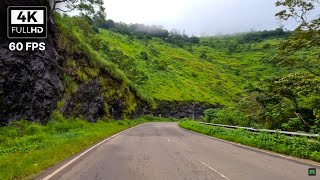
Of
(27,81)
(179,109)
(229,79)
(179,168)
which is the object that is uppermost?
(229,79)

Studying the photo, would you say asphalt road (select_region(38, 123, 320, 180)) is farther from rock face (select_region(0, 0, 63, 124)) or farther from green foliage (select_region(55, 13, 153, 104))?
green foliage (select_region(55, 13, 153, 104))

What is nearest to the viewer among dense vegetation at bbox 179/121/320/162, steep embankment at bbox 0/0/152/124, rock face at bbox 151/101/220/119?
dense vegetation at bbox 179/121/320/162

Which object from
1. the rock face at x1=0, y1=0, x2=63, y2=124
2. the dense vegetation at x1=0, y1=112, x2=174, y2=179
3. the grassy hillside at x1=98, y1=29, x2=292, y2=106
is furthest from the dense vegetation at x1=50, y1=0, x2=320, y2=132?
the dense vegetation at x1=0, y1=112, x2=174, y2=179

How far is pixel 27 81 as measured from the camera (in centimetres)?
2266

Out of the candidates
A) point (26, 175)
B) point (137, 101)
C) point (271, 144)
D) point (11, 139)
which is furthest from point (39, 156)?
point (137, 101)

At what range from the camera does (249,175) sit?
10.2 meters

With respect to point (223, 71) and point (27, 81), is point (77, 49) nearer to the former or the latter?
point (27, 81)

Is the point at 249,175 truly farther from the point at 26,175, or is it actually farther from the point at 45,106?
the point at 45,106

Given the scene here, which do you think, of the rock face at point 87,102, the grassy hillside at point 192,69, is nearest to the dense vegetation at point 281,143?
the rock face at point 87,102

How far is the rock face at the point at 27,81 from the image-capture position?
20531 millimetres

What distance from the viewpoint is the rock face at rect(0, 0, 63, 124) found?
20531 millimetres

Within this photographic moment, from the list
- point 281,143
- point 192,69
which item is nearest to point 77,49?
point 281,143

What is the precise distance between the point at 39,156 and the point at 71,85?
19.8 meters

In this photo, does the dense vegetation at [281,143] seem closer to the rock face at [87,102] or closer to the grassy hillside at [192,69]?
the rock face at [87,102]
